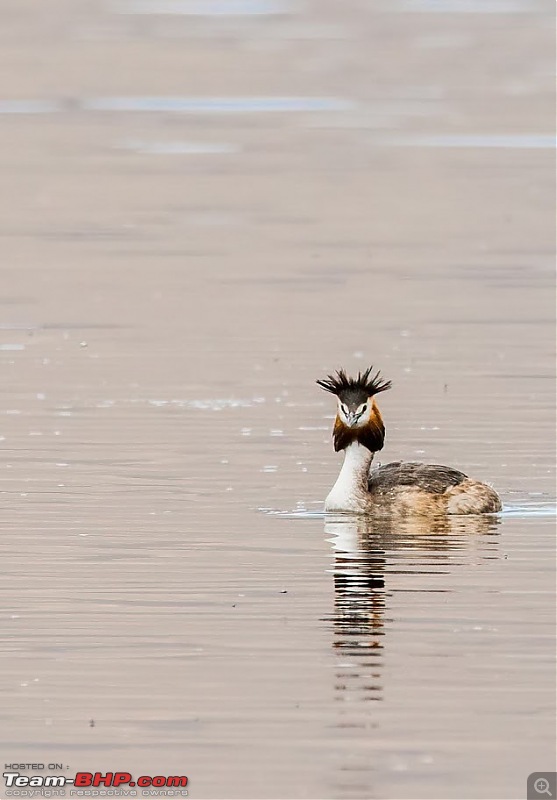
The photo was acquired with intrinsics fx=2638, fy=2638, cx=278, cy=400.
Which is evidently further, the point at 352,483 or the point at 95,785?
the point at 352,483

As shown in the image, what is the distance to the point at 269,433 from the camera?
1938 centimetres

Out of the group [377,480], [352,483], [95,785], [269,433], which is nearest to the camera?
[95,785]

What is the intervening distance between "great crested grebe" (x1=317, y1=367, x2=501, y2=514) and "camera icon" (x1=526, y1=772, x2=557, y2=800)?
607 cm

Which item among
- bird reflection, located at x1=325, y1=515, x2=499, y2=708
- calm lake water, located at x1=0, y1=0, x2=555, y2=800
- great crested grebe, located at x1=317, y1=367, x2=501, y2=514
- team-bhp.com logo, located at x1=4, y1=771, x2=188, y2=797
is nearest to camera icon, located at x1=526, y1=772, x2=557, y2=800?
calm lake water, located at x1=0, y1=0, x2=555, y2=800

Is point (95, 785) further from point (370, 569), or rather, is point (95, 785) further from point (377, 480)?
point (377, 480)

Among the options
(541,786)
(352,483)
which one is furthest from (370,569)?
(541,786)

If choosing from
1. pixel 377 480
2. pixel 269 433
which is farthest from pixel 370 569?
pixel 269 433

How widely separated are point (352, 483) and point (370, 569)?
2402 millimetres

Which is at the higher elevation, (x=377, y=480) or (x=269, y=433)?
(x=269, y=433)

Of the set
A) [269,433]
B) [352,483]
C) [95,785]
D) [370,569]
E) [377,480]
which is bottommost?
[95,785]

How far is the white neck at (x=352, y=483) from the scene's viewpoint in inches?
668

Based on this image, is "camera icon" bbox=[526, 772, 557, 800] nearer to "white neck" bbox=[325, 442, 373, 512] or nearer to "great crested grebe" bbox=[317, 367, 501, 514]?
"great crested grebe" bbox=[317, 367, 501, 514]

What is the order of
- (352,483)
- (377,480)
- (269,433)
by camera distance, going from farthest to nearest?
(269,433), (377,480), (352,483)

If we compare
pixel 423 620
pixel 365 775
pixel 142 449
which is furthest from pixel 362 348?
pixel 365 775
